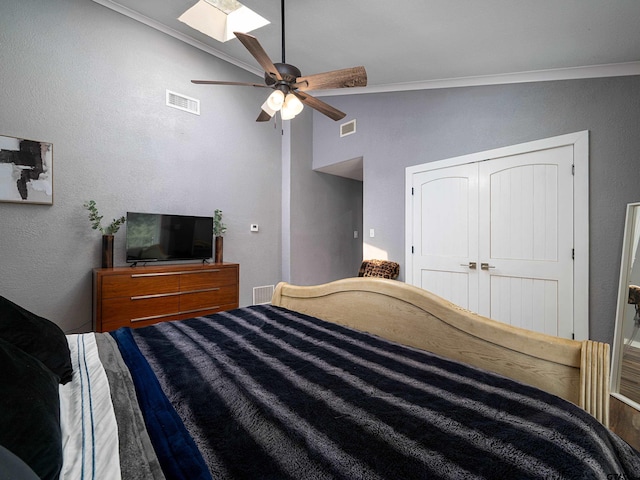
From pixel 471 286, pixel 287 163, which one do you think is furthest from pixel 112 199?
pixel 471 286

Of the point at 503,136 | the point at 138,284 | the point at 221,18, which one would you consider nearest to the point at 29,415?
the point at 138,284

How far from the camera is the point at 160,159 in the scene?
3367 millimetres

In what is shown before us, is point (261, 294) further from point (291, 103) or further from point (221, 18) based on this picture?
point (221, 18)

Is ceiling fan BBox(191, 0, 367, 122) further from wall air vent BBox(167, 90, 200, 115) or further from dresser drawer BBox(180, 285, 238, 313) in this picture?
dresser drawer BBox(180, 285, 238, 313)

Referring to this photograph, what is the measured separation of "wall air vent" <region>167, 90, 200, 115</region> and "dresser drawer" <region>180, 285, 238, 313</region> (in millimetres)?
2168

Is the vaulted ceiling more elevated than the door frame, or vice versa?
the vaulted ceiling

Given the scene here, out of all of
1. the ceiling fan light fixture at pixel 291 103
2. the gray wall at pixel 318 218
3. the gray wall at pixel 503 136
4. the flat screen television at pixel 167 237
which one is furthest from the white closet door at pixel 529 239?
the flat screen television at pixel 167 237

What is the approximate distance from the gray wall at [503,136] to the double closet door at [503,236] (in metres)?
0.17

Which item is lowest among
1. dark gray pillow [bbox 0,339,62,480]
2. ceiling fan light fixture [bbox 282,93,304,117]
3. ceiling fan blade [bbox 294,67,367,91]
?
dark gray pillow [bbox 0,339,62,480]

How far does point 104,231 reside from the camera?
118 inches

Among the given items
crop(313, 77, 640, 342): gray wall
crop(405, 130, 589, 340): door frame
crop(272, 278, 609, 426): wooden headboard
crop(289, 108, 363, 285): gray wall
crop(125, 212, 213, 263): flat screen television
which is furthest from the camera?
crop(289, 108, 363, 285): gray wall

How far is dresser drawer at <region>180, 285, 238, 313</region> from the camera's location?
3.11 metres

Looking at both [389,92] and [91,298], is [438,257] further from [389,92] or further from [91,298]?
[91,298]

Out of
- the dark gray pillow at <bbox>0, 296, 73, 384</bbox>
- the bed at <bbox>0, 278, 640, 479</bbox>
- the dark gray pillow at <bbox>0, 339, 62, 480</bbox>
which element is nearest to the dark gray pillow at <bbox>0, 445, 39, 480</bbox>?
the bed at <bbox>0, 278, 640, 479</bbox>
